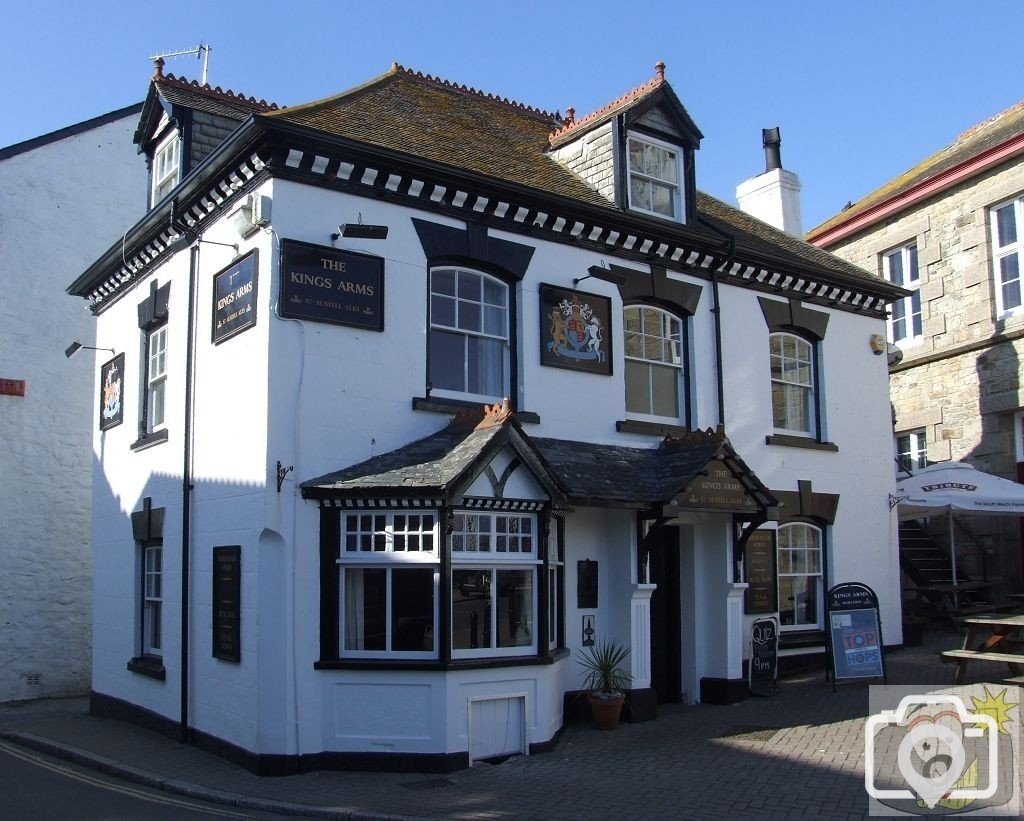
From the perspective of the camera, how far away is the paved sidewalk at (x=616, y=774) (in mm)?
8328

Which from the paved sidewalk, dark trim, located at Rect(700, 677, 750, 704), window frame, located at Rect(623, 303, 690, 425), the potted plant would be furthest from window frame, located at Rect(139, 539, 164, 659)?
dark trim, located at Rect(700, 677, 750, 704)

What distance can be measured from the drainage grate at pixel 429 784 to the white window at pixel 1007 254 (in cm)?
1454

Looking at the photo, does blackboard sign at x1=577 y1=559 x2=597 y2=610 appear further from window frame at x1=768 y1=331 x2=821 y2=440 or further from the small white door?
window frame at x1=768 y1=331 x2=821 y2=440

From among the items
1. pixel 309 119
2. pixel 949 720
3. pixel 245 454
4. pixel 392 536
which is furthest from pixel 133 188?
pixel 949 720

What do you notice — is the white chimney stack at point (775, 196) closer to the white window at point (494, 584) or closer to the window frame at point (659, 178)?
the window frame at point (659, 178)

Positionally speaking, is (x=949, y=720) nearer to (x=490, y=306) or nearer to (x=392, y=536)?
(x=392, y=536)

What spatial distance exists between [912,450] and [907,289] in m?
3.34

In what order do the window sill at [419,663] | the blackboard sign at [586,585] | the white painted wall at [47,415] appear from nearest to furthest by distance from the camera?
the window sill at [419,663], the blackboard sign at [586,585], the white painted wall at [47,415]

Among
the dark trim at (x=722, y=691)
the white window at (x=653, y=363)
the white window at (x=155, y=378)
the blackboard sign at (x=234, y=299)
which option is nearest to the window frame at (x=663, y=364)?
the white window at (x=653, y=363)

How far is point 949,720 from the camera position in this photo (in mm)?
10109

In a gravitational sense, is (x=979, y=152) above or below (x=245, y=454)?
above

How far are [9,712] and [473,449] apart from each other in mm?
9265

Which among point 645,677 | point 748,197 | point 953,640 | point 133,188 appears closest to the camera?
point 645,677

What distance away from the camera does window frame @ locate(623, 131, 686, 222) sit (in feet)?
45.4
